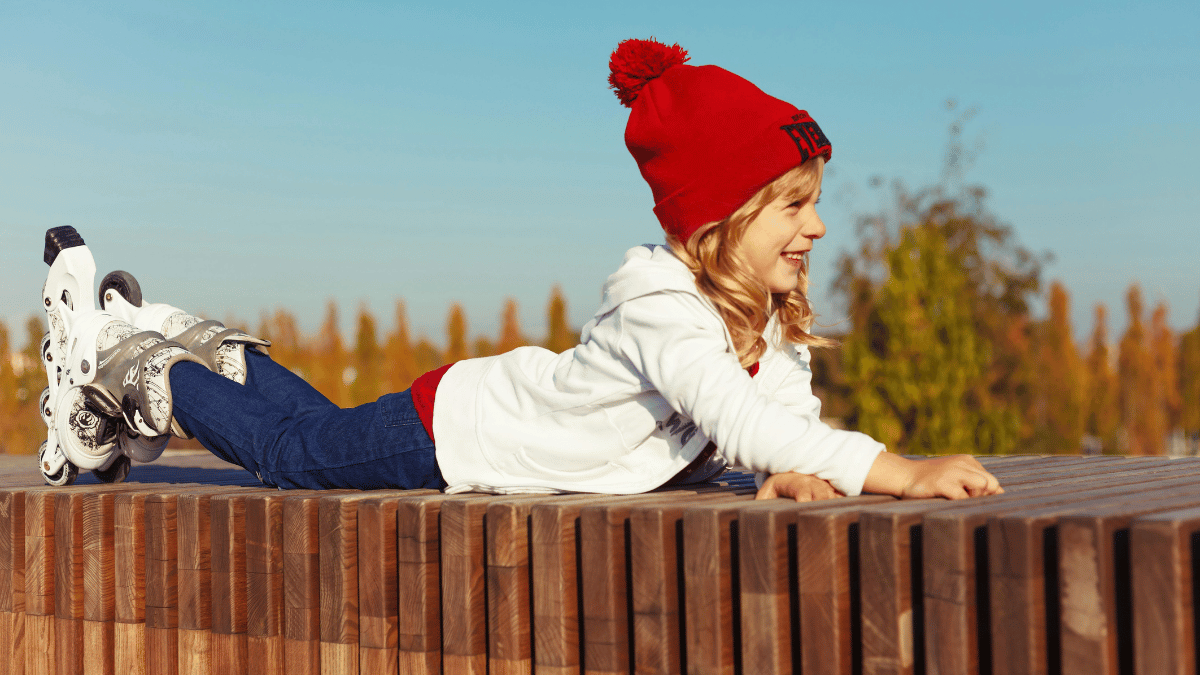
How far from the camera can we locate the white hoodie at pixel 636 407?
6.99ft

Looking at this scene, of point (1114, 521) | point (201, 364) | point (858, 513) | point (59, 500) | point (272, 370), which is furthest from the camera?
point (272, 370)

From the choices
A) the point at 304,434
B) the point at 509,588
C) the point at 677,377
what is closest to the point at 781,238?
the point at 677,377

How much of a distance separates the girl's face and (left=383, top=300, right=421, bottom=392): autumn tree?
1681 cm

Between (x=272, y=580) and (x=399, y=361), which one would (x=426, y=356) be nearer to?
(x=399, y=361)

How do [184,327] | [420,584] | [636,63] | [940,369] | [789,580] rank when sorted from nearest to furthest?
[789,580]
[420,584]
[636,63]
[184,327]
[940,369]

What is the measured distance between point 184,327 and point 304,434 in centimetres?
79

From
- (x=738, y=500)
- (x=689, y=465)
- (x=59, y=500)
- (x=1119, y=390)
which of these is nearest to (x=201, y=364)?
(x=59, y=500)

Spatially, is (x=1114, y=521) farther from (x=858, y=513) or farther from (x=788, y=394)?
(x=788, y=394)

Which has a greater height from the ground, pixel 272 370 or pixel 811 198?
pixel 811 198

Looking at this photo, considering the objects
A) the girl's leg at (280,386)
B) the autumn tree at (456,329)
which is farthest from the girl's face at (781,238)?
the autumn tree at (456,329)

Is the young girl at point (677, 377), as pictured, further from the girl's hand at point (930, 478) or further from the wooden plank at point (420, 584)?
the wooden plank at point (420, 584)

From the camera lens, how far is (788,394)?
9.07ft

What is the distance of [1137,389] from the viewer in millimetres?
17688

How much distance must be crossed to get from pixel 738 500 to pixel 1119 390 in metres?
17.7
